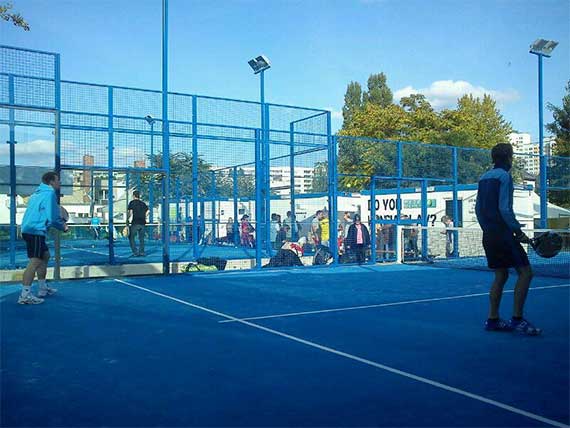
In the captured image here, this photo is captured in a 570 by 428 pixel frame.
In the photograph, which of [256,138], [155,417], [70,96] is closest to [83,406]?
[155,417]

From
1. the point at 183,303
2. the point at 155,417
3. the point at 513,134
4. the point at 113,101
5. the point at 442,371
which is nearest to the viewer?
the point at 155,417

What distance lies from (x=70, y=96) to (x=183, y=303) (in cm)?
603

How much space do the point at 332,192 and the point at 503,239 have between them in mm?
9064

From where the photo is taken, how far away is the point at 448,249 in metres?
17.6

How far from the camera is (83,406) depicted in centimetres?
373

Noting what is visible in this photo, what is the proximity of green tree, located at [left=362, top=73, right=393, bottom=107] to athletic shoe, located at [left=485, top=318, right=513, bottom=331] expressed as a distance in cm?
5499

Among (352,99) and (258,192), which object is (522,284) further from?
(352,99)

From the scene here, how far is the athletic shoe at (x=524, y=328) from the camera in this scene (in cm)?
581

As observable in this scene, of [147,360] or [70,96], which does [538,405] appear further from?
[70,96]

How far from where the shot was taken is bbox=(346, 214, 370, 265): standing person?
626 inches

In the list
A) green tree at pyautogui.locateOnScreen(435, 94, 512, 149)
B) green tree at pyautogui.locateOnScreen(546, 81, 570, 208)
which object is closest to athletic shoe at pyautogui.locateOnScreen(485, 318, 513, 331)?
green tree at pyautogui.locateOnScreen(546, 81, 570, 208)

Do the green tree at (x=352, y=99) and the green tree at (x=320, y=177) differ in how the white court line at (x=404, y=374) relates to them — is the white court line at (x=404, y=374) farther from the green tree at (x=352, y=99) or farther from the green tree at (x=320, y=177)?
the green tree at (x=352, y=99)

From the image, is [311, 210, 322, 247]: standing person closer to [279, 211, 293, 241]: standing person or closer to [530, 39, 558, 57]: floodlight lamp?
[279, 211, 293, 241]: standing person

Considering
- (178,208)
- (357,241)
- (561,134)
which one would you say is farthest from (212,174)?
(561,134)
